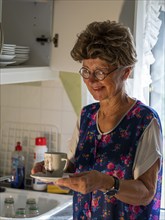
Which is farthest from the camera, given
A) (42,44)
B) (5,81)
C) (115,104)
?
(42,44)

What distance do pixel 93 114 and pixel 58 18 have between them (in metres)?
0.62

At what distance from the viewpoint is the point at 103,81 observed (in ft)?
5.64

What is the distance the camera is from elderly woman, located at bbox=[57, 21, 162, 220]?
5.53 ft

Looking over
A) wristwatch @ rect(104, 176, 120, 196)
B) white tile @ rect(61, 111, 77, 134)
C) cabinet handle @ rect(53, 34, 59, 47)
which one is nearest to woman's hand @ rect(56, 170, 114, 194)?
wristwatch @ rect(104, 176, 120, 196)

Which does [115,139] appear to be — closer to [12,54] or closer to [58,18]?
[12,54]

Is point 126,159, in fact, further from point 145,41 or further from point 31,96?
point 31,96

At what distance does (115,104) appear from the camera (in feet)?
5.93

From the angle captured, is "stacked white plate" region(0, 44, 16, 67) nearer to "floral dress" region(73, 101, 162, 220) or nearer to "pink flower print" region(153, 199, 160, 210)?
"floral dress" region(73, 101, 162, 220)

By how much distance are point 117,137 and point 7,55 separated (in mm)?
583

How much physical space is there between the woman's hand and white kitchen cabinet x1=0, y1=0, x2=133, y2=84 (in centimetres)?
69

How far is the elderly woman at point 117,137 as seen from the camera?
5.53 feet

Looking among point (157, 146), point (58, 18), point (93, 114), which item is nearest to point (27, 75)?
point (58, 18)

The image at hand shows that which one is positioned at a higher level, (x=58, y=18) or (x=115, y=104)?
(x=58, y=18)

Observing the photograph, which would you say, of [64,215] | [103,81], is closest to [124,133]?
[103,81]
